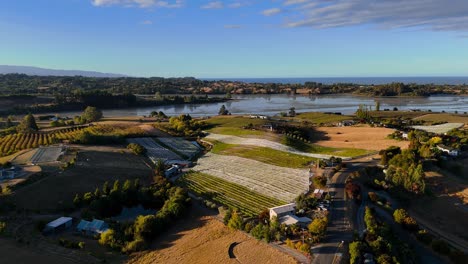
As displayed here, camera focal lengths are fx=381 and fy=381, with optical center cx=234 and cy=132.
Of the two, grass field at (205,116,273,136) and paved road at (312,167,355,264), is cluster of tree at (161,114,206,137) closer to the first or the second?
grass field at (205,116,273,136)

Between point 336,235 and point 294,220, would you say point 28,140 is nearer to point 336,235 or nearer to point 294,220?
point 294,220

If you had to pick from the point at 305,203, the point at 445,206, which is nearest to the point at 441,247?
the point at 445,206

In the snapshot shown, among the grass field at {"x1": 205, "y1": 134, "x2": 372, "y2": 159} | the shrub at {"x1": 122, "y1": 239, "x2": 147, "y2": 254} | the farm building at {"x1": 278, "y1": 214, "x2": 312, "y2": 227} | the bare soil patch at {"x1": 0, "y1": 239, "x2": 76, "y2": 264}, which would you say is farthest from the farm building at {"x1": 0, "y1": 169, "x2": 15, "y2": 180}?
the farm building at {"x1": 278, "y1": 214, "x2": 312, "y2": 227}

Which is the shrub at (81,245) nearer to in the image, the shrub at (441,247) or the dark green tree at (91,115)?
the shrub at (441,247)

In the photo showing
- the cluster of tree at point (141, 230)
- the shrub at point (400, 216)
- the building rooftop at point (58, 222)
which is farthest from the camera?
the shrub at point (400, 216)

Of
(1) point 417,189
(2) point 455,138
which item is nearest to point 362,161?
(1) point 417,189

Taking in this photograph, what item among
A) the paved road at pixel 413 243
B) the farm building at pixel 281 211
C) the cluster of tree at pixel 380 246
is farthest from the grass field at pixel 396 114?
the cluster of tree at pixel 380 246
